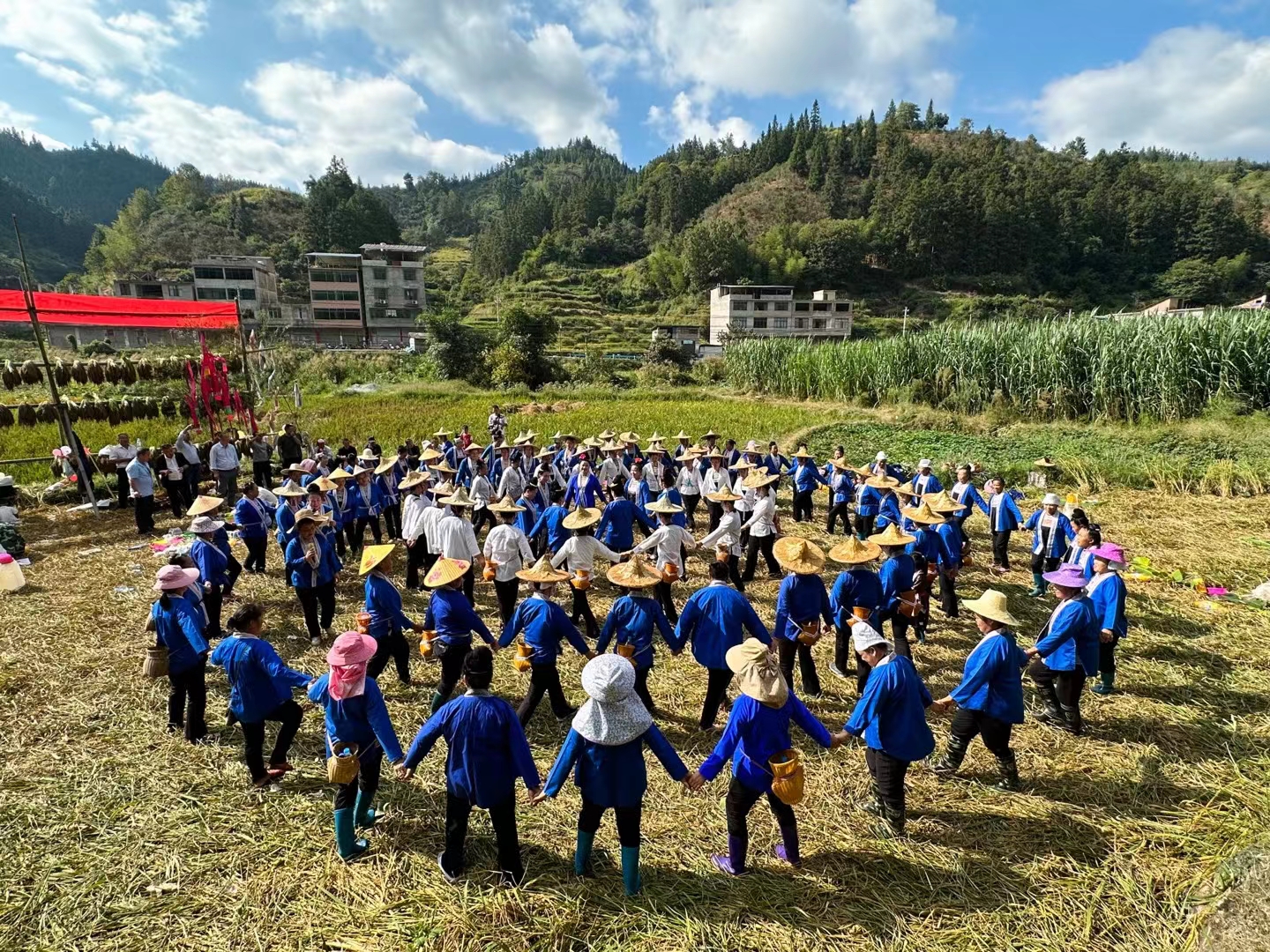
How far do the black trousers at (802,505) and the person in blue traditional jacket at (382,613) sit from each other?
8.41m

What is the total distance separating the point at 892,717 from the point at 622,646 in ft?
7.29

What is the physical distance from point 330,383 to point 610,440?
2679 centimetres

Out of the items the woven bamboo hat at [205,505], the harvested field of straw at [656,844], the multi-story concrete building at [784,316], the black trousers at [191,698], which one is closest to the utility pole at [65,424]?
the woven bamboo hat at [205,505]

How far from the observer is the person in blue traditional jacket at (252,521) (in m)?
9.06

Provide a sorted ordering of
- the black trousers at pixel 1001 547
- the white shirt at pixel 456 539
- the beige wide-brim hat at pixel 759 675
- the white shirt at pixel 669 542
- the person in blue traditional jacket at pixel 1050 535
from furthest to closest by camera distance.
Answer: the black trousers at pixel 1001 547 → the person in blue traditional jacket at pixel 1050 535 → the white shirt at pixel 456 539 → the white shirt at pixel 669 542 → the beige wide-brim hat at pixel 759 675

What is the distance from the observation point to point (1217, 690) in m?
6.47

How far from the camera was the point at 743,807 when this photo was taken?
4078 millimetres

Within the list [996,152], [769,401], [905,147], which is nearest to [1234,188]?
[996,152]

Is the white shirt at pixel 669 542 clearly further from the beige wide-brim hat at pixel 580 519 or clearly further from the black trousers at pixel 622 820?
the black trousers at pixel 622 820

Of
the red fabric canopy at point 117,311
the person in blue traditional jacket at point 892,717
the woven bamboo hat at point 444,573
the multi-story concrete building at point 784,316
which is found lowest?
the person in blue traditional jacket at point 892,717

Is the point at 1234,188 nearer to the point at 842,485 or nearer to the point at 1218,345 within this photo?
the point at 1218,345

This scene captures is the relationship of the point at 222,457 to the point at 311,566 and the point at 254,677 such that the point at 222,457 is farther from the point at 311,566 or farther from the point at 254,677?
the point at 254,677

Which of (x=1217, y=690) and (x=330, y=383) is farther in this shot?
(x=330, y=383)

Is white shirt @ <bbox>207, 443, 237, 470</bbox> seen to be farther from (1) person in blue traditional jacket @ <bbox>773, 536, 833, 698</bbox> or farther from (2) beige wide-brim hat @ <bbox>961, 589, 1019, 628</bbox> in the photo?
(2) beige wide-brim hat @ <bbox>961, 589, 1019, 628</bbox>
